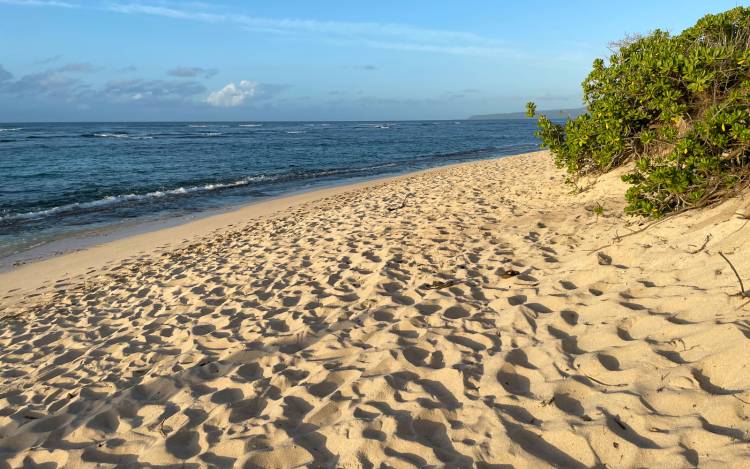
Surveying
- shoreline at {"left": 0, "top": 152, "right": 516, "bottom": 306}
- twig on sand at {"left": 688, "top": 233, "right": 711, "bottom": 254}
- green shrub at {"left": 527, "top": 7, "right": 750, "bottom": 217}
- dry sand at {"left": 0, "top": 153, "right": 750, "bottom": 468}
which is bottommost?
shoreline at {"left": 0, "top": 152, "right": 516, "bottom": 306}

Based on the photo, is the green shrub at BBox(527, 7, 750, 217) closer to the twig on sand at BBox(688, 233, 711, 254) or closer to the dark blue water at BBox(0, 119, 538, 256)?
the twig on sand at BBox(688, 233, 711, 254)

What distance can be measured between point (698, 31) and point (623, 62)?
961mm

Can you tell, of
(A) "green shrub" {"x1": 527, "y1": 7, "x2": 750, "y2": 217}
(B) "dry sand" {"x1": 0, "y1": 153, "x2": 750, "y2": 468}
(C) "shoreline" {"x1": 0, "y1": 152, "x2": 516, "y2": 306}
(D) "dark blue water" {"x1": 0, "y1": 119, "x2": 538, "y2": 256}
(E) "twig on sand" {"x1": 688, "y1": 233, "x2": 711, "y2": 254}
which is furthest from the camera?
(D) "dark blue water" {"x1": 0, "y1": 119, "x2": 538, "y2": 256}

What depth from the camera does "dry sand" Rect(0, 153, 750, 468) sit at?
2508mm

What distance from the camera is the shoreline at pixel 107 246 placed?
706 cm

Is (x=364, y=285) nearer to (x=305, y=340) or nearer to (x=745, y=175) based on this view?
(x=305, y=340)

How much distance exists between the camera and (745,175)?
4.54 m

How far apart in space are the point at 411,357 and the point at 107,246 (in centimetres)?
771

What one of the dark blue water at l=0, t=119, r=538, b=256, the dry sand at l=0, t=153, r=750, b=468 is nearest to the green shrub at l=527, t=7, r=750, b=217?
the dry sand at l=0, t=153, r=750, b=468

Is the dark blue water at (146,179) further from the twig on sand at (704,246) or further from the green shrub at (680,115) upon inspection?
the twig on sand at (704,246)

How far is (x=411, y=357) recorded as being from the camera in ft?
11.4

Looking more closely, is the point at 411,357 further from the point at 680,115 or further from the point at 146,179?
the point at 146,179

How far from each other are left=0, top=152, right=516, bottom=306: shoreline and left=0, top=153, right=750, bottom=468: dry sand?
2.63 feet

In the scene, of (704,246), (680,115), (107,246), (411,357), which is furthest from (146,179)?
(704,246)
